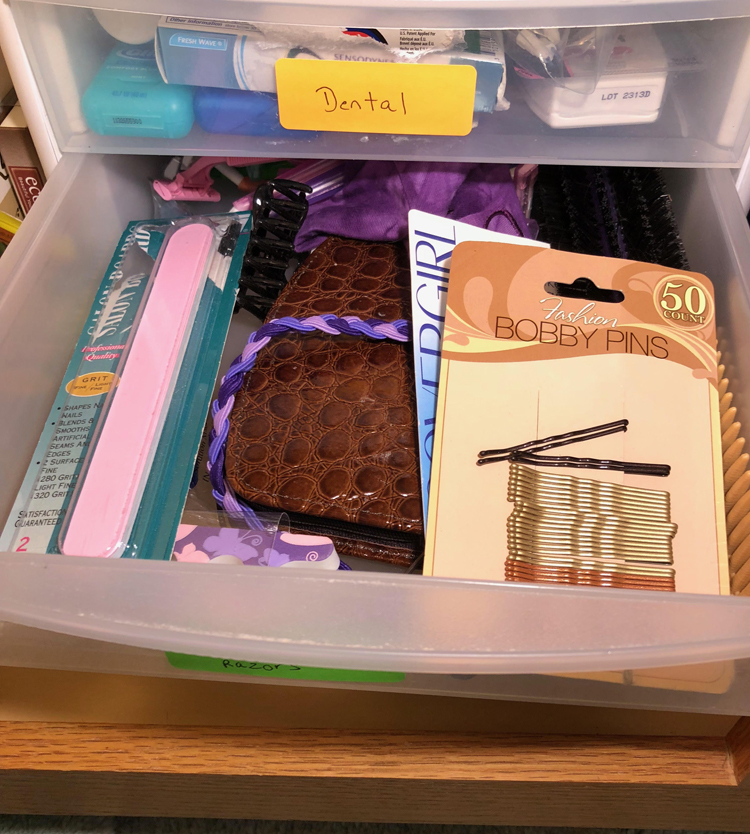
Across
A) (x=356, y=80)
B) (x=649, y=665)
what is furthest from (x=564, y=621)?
(x=356, y=80)

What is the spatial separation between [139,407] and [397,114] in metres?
0.27

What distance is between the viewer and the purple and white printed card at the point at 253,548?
0.48m

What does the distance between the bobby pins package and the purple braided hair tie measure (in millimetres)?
83

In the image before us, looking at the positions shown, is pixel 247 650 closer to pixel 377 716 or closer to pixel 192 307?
pixel 377 716

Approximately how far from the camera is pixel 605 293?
0.52 m

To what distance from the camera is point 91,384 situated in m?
0.53

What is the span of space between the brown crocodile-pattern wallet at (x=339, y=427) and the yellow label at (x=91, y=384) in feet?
0.32

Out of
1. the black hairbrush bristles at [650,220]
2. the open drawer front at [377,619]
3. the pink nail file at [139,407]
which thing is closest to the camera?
the open drawer front at [377,619]

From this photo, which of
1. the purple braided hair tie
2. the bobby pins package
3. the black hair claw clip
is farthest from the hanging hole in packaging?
the black hair claw clip

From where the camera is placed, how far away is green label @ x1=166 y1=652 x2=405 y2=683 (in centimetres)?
42

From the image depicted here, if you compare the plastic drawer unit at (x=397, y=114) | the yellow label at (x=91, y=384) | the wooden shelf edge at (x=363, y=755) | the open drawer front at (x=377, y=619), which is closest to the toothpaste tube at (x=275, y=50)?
the plastic drawer unit at (x=397, y=114)

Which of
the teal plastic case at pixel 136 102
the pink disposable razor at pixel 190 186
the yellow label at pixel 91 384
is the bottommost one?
the yellow label at pixel 91 384

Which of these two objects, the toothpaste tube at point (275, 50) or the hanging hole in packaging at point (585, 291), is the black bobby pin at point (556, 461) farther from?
the toothpaste tube at point (275, 50)

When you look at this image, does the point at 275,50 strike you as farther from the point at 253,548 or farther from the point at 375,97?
the point at 253,548
